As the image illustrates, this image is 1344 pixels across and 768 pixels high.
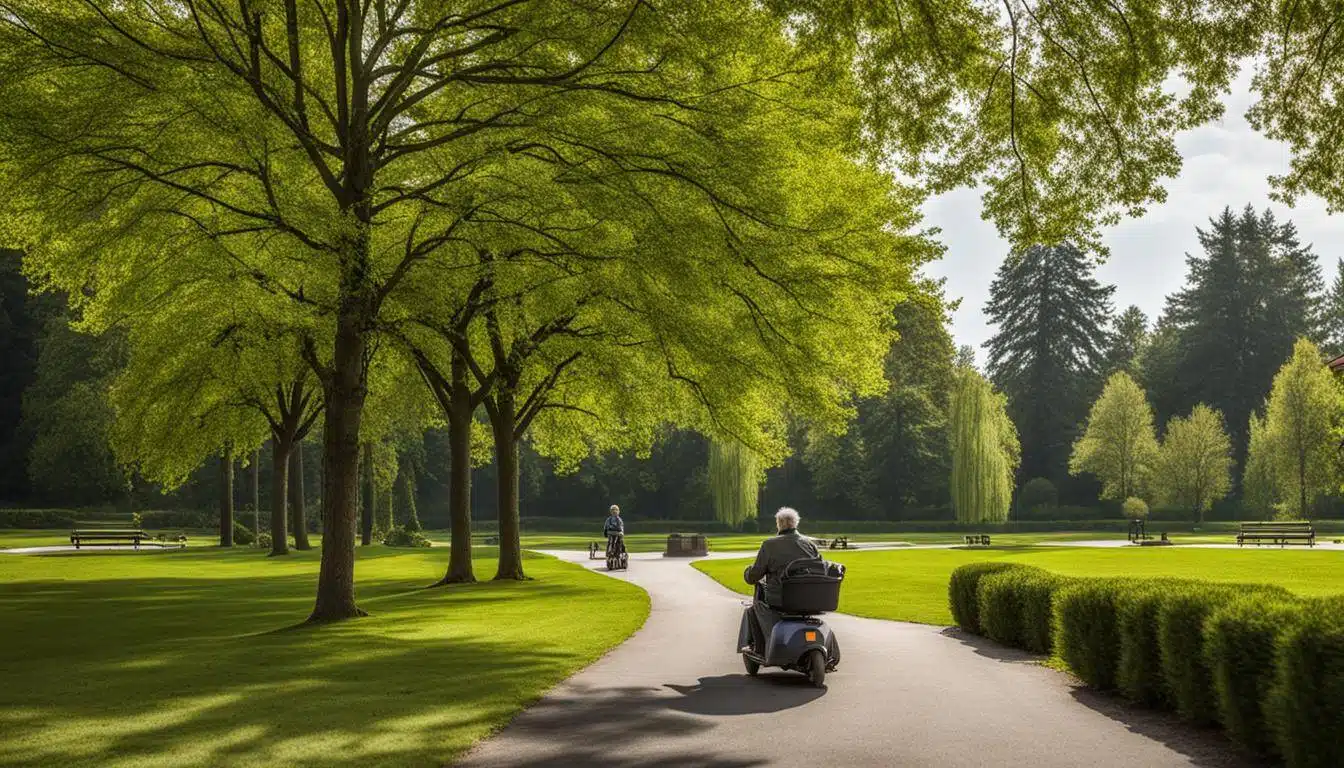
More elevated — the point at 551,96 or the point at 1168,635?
the point at 551,96

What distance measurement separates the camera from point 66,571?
1218 inches

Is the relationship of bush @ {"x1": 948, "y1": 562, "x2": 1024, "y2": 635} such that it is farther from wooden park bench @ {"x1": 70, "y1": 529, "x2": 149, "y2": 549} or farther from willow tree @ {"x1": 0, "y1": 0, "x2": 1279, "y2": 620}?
wooden park bench @ {"x1": 70, "y1": 529, "x2": 149, "y2": 549}

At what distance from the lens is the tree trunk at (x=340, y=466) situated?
17109 mm

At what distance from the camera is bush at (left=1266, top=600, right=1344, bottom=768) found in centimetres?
620

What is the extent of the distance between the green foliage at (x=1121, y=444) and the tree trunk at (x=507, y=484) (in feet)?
177

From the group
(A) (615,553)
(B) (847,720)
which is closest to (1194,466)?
(A) (615,553)

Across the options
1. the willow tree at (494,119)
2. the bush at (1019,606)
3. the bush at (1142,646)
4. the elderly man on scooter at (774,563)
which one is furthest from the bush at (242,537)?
the bush at (1142,646)

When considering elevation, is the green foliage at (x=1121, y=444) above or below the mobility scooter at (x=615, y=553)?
above

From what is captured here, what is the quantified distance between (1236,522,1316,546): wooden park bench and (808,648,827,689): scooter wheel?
39.9 meters

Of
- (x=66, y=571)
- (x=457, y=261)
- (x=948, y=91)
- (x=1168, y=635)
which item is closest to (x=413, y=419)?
(x=66, y=571)

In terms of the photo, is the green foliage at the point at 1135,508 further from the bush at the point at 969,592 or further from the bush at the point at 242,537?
the bush at the point at 969,592

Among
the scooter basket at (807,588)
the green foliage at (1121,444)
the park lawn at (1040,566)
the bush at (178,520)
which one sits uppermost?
the green foliage at (1121,444)

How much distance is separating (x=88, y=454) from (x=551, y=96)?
173ft

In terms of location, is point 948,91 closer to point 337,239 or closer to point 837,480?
point 337,239
